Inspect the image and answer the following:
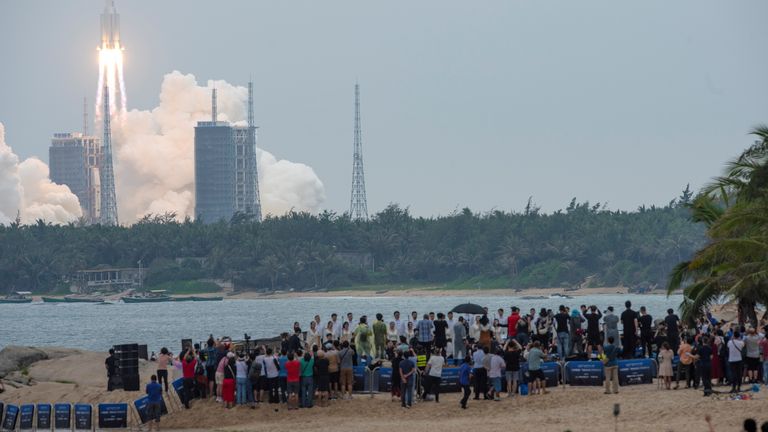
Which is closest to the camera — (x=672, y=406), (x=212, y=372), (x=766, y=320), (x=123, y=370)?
(x=672, y=406)

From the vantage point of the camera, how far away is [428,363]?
4016 centimetres

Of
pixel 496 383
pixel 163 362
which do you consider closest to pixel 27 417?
pixel 163 362

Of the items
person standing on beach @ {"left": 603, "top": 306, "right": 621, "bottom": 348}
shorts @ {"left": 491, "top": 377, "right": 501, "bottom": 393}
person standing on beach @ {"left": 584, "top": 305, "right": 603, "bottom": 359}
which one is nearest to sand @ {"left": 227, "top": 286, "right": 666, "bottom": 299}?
person standing on beach @ {"left": 584, "top": 305, "right": 603, "bottom": 359}

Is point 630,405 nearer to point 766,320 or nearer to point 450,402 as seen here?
point 450,402

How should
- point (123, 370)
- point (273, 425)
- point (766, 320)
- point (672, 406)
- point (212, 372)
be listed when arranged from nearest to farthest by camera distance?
point (672, 406)
point (273, 425)
point (212, 372)
point (123, 370)
point (766, 320)

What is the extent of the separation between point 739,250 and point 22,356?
90.8 ft

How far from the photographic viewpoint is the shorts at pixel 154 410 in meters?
40.4

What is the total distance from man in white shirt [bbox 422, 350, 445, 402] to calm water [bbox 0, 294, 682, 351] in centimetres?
5744

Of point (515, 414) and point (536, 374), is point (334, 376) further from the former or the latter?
point (515, 414)

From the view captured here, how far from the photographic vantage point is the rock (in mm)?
56103

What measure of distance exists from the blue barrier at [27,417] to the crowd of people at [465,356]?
3.50 m

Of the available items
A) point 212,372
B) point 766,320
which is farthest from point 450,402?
point 766,320

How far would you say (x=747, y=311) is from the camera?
46.1 metres

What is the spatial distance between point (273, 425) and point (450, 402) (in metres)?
4.70
